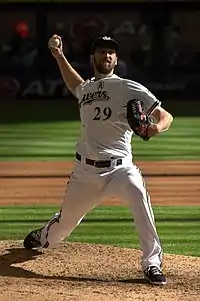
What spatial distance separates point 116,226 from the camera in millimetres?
8672

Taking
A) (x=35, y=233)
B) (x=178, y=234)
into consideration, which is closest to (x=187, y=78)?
(x=178, y=234)

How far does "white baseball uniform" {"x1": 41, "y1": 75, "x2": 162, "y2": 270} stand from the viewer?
5.92m

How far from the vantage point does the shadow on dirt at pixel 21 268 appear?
612 cm

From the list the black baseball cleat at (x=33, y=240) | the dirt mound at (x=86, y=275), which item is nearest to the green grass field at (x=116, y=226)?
the dirt mound at (x=86, y=275)

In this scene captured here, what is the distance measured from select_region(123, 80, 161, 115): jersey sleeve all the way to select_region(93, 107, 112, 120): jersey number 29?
17 centimetres

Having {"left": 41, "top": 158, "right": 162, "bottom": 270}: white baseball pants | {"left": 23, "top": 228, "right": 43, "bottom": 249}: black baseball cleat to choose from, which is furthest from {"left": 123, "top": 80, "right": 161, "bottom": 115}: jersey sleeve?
{"left": 23, "top": 228, "right": 43, "bottom": 249}: black baseball cleat

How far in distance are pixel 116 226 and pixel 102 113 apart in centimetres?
280

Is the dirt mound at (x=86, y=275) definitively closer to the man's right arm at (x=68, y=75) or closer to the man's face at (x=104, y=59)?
the man's right arm at (x=68, y=75)

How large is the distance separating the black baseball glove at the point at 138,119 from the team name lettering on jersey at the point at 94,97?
29 centimetres

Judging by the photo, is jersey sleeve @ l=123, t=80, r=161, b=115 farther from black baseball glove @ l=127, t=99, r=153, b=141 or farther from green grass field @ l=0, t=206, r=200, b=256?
green grass field @ l=0, t=206, r=200, b=256

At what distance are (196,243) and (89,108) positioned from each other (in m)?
2.33

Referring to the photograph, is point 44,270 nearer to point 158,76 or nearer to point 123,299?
point 123,299

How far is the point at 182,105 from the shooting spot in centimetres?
2205

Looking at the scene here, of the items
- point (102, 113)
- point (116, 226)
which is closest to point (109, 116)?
point (102, 113)
